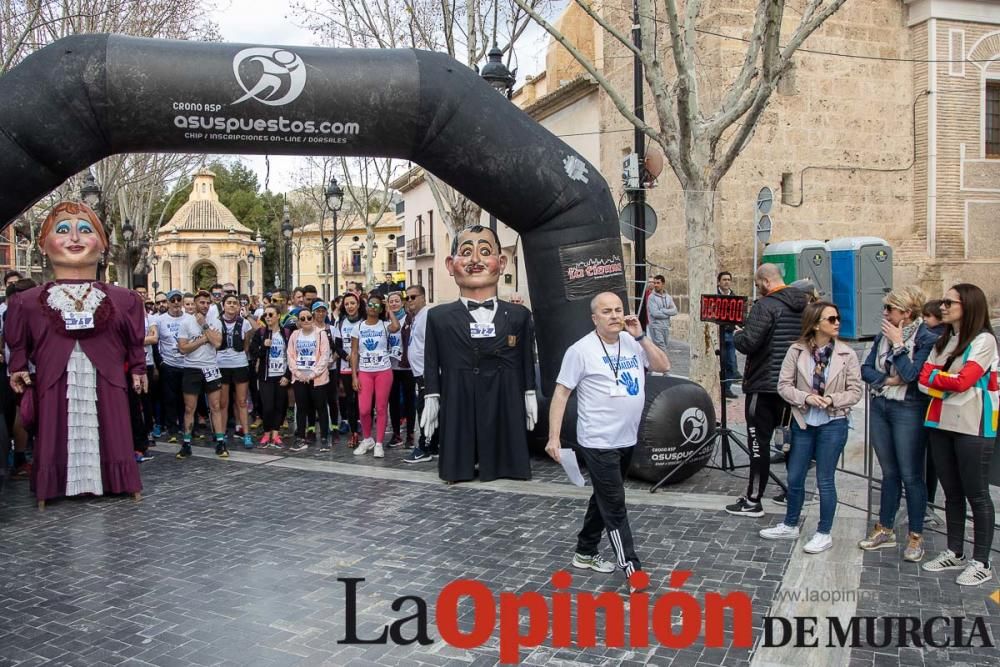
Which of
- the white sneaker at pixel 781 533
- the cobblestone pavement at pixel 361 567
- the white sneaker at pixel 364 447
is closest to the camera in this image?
the cobblestone pavement at pixel 361 567

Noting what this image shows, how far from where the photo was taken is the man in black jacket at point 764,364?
248 inches

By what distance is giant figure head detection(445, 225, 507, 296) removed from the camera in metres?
7.90

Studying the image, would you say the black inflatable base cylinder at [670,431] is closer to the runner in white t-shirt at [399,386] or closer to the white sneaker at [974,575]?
the white sneaker at [974,575]

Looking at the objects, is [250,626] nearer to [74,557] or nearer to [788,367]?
[74,557]

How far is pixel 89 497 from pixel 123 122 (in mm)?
3274

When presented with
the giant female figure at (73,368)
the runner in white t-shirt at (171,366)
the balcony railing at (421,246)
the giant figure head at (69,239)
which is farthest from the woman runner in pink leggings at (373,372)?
the balcony railing at (421,246)

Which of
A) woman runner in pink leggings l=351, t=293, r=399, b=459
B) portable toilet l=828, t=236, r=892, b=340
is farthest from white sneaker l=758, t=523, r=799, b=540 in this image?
portable toilet l=828, t=236, r=892, b=340

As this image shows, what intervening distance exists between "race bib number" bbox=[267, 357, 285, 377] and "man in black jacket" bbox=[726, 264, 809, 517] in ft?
18.0

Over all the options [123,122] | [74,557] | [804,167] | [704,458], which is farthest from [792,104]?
[74,557]

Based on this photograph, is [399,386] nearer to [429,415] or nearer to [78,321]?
[429,415]

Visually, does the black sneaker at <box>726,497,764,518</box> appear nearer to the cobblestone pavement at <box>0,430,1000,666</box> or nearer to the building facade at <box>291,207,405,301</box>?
the cobblestone pavement at <box>0,430,1000,666</box>

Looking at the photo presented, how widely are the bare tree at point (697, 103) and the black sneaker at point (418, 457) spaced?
3.22m

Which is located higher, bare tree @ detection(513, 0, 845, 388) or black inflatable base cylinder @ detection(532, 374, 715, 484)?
bare tree @ detection(513, 0, 845, 388)

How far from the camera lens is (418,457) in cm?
886
